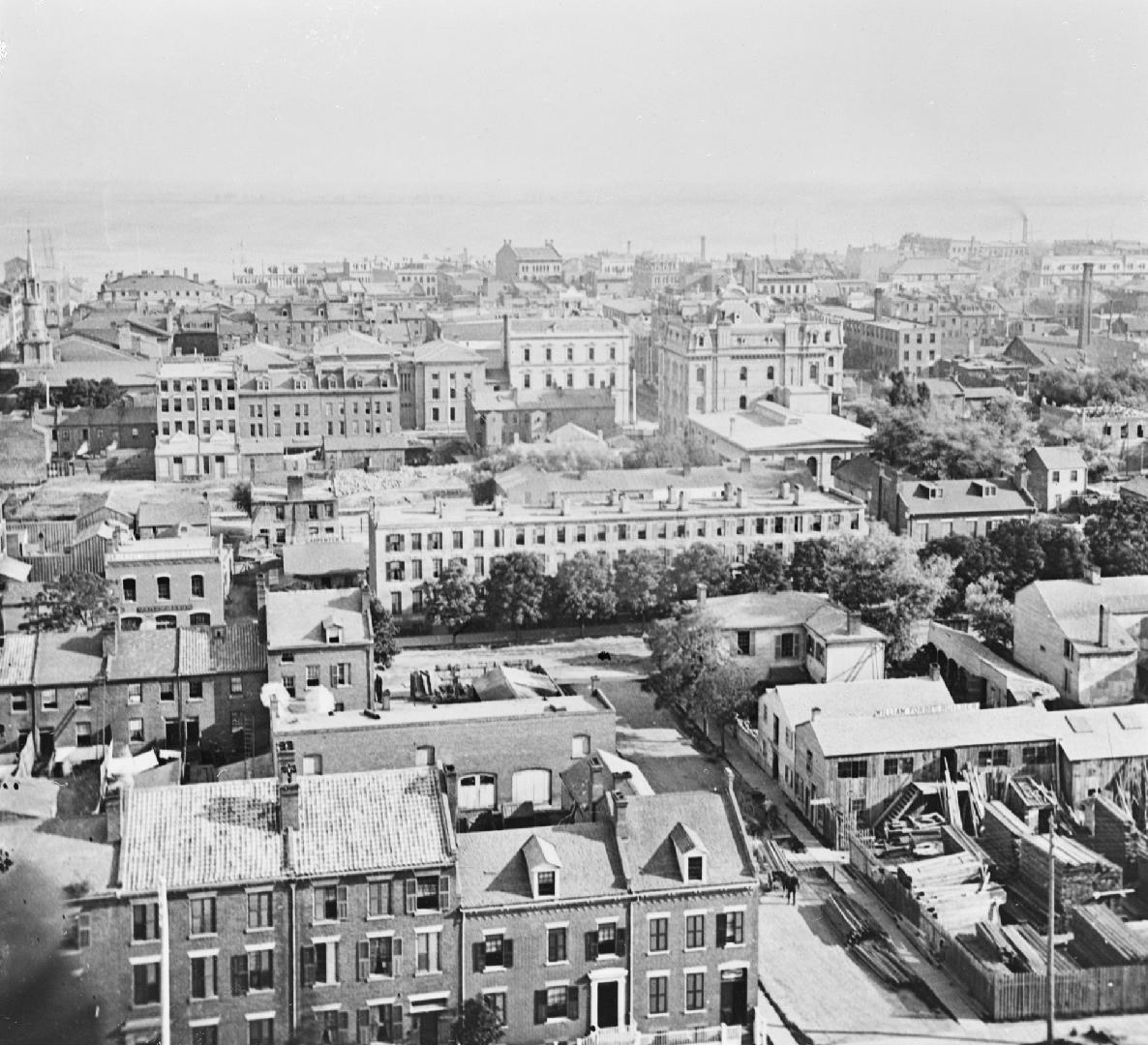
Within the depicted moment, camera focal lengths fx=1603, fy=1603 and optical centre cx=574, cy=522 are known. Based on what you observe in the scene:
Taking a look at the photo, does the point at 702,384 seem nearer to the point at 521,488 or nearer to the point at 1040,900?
the point at 521,488

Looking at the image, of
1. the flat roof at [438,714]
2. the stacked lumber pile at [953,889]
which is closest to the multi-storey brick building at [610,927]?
the stacked lumber pile at [953,889]

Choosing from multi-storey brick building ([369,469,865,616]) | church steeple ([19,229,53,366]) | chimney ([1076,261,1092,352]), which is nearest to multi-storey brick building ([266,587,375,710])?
multi-storey brick building ([369,469,865,616])

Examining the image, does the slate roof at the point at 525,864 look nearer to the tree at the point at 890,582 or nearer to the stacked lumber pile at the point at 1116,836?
the stacked lumber pile at the point at 1116,836

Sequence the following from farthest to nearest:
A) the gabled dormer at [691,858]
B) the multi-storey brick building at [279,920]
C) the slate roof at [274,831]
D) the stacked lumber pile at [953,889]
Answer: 1. the stacked lumber pile at [953,889]
2. the gabled dormer at [691,858]
3. the slate roof at [274,831]
4. the multi-storey brick building at [279,920]

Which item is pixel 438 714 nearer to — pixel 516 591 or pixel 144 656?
pixel 144 656

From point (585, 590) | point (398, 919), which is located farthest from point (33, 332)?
point (398, 919)

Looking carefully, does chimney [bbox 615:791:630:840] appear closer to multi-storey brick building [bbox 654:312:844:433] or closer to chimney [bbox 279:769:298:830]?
chimney [bbox 279:769:298:830]
